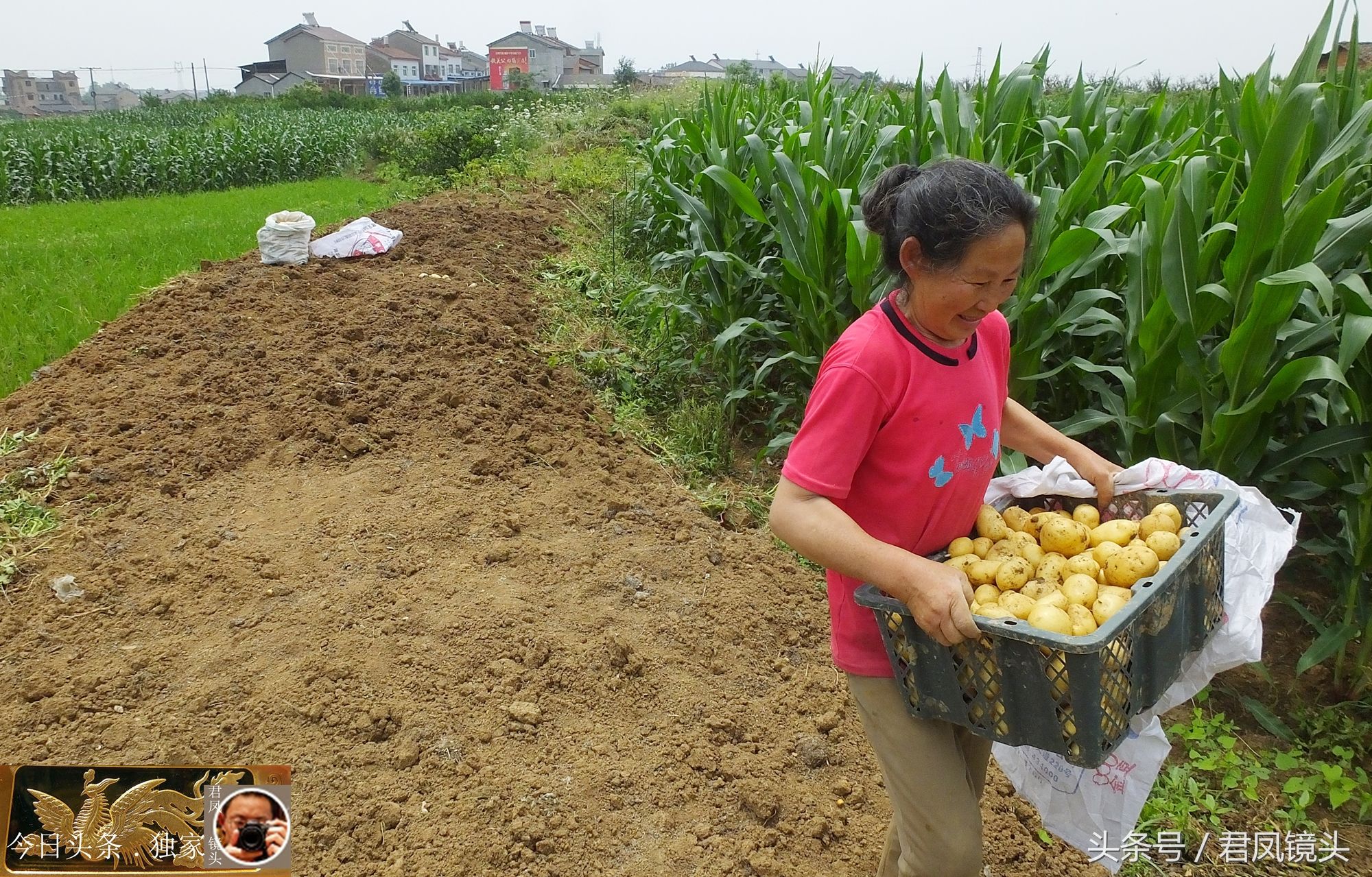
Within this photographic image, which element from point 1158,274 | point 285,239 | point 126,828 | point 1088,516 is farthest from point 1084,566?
point 285,239

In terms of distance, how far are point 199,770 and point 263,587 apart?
1.02m

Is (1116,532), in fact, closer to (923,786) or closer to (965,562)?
(965,562)

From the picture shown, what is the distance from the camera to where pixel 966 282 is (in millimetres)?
1439

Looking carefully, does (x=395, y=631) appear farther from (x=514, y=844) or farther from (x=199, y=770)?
(x=514, y=844)

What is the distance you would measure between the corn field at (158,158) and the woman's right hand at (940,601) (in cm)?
1895

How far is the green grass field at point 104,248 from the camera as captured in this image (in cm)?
623

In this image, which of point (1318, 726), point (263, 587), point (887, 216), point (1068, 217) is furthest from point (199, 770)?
point (1068, 217)

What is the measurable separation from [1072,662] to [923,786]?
0.48 m

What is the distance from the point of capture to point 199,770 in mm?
2398

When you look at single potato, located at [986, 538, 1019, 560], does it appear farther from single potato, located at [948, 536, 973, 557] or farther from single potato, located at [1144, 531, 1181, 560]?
single potato, located at [1144, 531, 1181, 560]

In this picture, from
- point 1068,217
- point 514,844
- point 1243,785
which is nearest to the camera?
point 514,844

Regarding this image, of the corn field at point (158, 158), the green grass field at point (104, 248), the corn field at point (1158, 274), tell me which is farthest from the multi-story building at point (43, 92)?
the corn field at point (1158, 274)

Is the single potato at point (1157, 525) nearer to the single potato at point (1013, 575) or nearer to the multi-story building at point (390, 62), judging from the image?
the single potato at point (1013, 575)

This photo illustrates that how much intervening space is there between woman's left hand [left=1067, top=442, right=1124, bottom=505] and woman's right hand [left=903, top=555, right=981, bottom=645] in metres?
0.60
